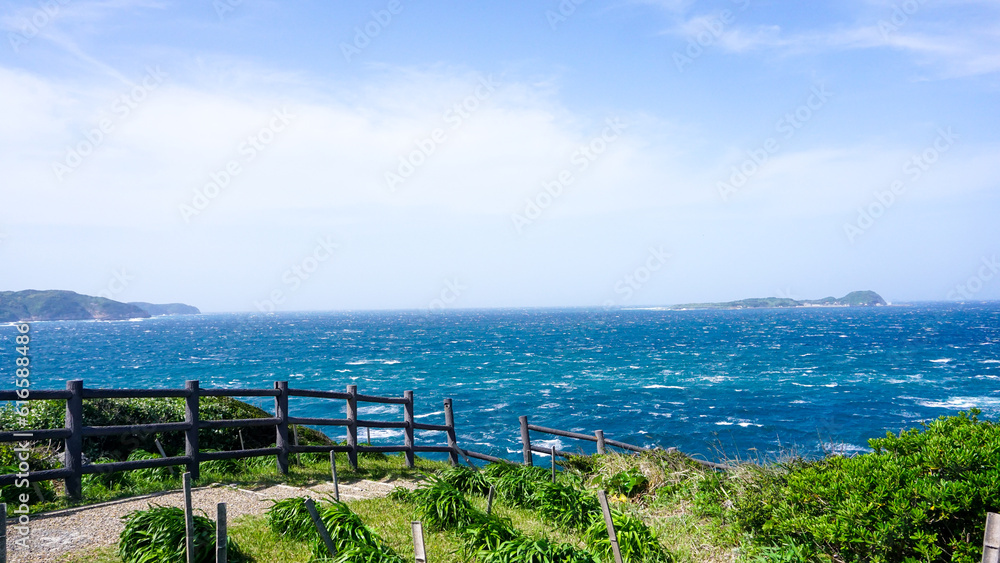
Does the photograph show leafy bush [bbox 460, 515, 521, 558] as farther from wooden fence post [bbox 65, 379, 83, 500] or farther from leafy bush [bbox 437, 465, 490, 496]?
wooden fence post [bbox 65, 379, 83, 500]

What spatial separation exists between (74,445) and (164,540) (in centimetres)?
346

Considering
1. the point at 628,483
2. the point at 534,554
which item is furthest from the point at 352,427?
the point at 534,554

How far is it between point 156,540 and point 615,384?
4398 centimetres

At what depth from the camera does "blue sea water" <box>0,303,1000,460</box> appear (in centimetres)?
3212

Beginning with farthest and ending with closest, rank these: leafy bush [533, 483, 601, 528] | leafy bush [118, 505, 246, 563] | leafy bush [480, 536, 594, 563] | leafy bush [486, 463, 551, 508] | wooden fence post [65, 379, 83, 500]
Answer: leafy bush [486, 463, 551, 508]
wooden fence post [65, 379, 83, 500]
leafy bush [533, 483, 601, 528]
leafy bush [480, 536, 594, 563]
leafy bush [118, 505, 246, 563]

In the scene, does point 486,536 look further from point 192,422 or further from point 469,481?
point 192,422

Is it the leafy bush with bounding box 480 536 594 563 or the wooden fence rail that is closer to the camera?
the leafy bush with bounding box 480 536 594 563

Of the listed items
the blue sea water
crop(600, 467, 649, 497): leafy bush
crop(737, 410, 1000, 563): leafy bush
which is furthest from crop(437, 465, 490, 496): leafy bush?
the blue sea water

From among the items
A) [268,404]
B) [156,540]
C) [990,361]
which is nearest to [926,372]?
[990,361]

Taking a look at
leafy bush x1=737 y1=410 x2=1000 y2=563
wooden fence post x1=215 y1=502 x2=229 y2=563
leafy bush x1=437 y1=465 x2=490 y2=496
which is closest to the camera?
wooden fence post x1=215 y1=502 x2=229 y2=563

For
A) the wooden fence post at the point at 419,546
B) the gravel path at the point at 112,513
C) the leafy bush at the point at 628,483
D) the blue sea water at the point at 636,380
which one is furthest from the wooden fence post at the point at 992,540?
the gravel path at the point at 112,513

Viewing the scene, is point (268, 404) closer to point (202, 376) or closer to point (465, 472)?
point (202, 376)

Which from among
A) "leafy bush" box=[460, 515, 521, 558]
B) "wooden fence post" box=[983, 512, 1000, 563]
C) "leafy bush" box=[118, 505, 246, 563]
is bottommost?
"leafy bush" box=[460, 515, 521, 558]

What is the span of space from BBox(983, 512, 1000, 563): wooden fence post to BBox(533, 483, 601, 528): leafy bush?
4543mm
